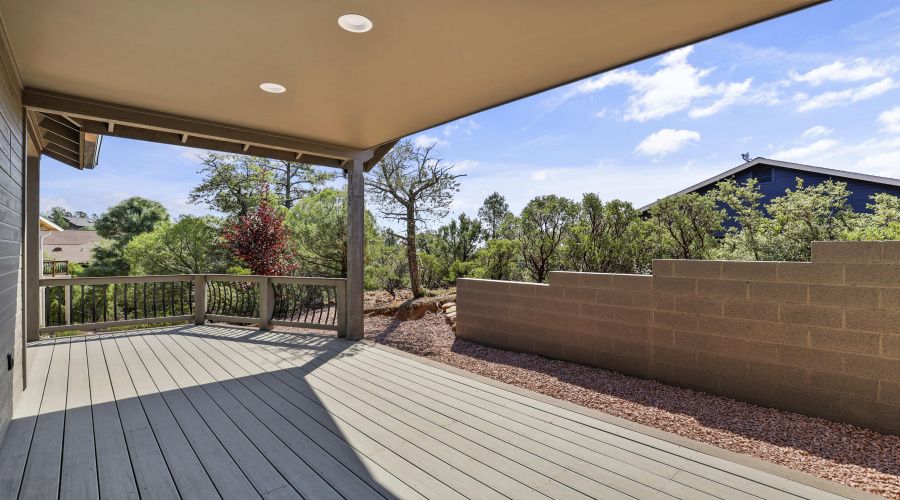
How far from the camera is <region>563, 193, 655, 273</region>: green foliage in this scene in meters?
6.27

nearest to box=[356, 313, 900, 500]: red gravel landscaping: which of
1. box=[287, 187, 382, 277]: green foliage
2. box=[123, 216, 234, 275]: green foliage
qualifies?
box=[287, 187, 382, 277]: green foliage

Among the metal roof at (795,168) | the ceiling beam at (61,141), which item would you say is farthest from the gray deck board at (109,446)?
the metal roof at (795,168)

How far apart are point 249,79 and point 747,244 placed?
6167 mm

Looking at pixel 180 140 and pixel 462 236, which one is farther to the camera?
pixel 462 236

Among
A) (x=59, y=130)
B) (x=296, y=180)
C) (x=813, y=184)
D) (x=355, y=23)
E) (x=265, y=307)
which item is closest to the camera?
(x=355, y=23)

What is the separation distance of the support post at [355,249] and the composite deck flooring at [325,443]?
129cm

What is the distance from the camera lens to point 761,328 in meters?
3.09

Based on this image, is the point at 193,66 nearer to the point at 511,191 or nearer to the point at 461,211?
the point at 461,211

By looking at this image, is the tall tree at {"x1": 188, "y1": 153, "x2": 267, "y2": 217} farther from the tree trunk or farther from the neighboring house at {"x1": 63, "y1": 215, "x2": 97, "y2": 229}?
the neighboring house at {"x1": 63, "y1": 215, "x2": 97, "y2": 229}

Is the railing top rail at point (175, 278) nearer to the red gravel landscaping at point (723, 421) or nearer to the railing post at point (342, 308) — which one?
the railing post at point (342, 308)

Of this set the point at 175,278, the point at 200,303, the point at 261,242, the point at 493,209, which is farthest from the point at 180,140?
the point at 493,209

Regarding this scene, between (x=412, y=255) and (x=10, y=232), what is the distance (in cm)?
585

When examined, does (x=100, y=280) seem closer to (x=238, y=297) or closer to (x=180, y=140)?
(x=238, y=297)

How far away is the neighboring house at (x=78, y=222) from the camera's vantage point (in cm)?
4840
